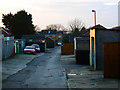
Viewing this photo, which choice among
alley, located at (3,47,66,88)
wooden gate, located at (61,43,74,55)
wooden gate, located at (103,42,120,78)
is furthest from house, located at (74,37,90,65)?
wooden gate, located at (61,43,74,55)

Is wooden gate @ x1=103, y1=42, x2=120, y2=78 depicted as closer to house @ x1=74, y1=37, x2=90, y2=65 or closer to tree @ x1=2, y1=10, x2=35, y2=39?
house @ x1=74, y1=37, x2=90, y2=65

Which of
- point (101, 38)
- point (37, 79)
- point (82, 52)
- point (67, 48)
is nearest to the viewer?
point (37, 79)

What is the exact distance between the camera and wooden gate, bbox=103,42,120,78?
43.3 feet

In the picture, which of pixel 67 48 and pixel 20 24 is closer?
pixel 67 48

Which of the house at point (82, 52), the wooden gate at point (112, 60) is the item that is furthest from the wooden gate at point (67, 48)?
the wooden gate at point (112, 60)

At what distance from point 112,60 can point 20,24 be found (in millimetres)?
50225

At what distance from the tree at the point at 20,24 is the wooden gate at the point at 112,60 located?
49872mm

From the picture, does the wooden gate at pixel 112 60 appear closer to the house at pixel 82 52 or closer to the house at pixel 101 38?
the house at pixel 101 38

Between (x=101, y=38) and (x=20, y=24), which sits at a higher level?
(x=20, y=24)

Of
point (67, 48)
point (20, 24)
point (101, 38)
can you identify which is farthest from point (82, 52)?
point (20, 24)

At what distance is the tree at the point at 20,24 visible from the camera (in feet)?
201

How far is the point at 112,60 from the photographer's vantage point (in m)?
13.3

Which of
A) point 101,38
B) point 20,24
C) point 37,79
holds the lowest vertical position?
point 37,79

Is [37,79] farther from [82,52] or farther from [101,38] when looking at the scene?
[82,52]
